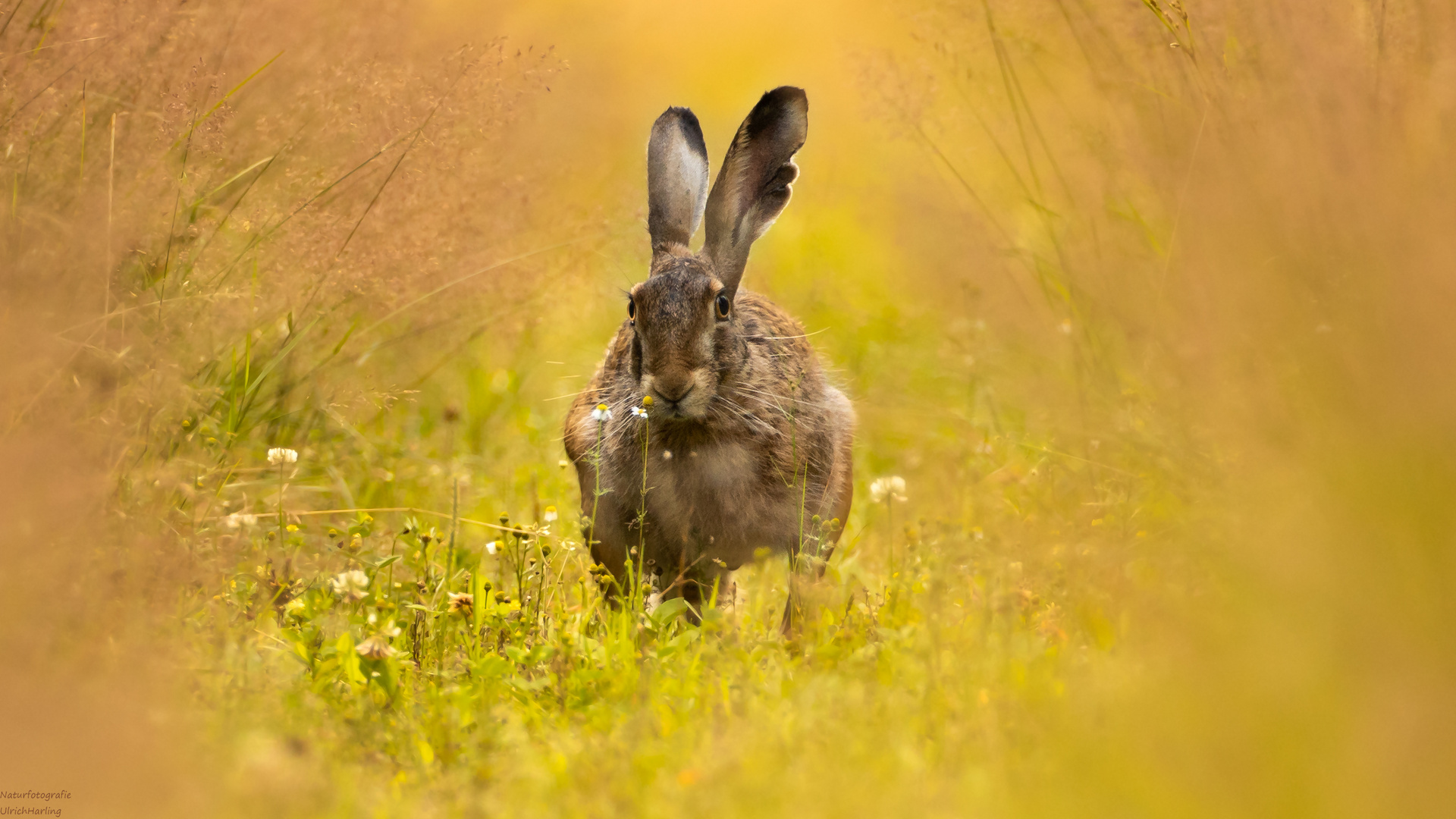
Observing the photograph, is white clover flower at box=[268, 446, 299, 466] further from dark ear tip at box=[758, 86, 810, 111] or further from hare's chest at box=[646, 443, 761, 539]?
dark ear tip at box=[758, 86, 810, 111]

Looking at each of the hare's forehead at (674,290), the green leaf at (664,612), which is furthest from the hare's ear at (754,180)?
the green leaf at (664,612)

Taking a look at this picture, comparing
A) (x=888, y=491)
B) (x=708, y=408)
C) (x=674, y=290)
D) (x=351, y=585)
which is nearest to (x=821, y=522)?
(x=888, y=491)

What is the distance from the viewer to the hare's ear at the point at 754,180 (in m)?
5.04

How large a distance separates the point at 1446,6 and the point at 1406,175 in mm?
502

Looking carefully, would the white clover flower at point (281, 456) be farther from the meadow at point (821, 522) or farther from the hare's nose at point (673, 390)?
the hare's nose at point (673, 390)

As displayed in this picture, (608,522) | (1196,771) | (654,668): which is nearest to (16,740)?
(654,668)

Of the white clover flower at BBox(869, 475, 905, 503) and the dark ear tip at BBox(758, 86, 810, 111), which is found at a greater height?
the dark ear tip at BBox(758, 86, 810, 111)

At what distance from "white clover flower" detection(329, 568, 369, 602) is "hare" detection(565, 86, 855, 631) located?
36.4 inches

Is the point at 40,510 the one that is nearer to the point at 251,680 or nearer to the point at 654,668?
the point at 251,680

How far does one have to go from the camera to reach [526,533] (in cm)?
416

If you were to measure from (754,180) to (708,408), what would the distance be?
42.2 inches

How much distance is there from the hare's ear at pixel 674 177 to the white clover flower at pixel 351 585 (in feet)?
6.60

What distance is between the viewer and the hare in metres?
4.68

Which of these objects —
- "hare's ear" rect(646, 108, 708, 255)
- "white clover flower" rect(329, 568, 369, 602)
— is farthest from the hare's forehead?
"white clover flower" rect(329, 568, 369, 602)
